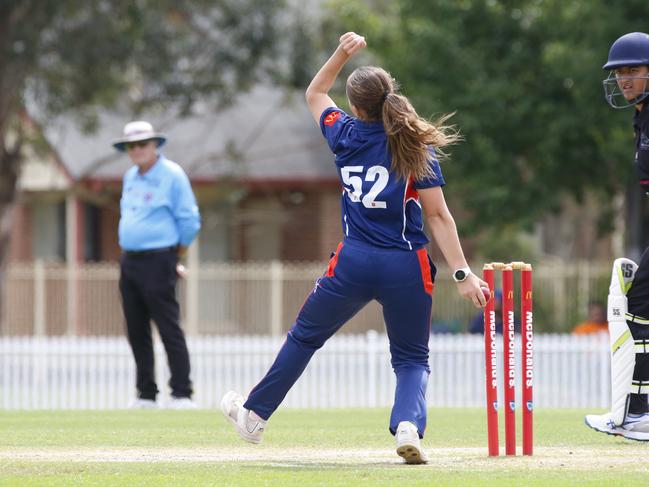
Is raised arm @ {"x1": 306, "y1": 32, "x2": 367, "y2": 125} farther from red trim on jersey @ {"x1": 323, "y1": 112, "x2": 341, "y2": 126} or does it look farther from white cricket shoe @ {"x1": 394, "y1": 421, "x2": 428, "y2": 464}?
white cricket shoe @ {"x1": 394, "y1": 421, "x2": 428, "y2": 464}

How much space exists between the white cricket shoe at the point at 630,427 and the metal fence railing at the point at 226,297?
17487 millimetres

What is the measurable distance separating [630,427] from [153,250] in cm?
456

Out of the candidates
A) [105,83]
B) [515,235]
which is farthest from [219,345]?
[515,235]

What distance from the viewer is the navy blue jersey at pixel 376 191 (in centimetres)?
676

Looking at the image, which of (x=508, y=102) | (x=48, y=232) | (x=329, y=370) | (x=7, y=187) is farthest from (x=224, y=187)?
(x=329, y=370)

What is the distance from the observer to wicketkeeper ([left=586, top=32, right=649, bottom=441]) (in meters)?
7.55

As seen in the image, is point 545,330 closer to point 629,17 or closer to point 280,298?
point 280,298

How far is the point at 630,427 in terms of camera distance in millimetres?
7605

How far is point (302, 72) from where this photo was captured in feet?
86.4

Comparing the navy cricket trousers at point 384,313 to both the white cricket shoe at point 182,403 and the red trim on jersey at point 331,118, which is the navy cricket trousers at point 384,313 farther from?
the white cricket shoe at point 182,403

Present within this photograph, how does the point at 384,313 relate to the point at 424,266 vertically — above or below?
below

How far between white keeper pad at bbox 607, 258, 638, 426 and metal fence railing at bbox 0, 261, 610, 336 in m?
17.5

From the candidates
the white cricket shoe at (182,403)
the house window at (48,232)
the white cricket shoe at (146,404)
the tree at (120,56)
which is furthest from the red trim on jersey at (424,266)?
the house window at (48,232)

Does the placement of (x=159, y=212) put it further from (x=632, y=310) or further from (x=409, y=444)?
(x=409, y=444)
